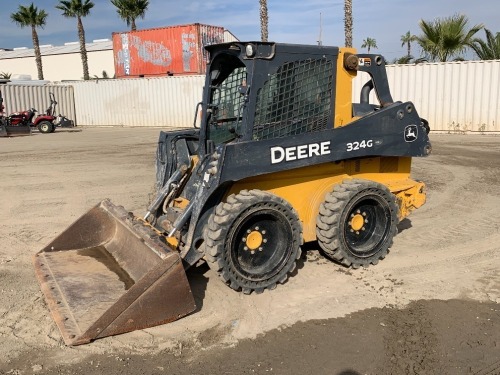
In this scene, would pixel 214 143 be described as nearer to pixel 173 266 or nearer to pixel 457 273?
pixel 173 266

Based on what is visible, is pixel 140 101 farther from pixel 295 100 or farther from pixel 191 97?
pixel 295 100

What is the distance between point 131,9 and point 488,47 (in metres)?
28.1

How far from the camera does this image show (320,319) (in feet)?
13.0

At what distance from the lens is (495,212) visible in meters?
6.96

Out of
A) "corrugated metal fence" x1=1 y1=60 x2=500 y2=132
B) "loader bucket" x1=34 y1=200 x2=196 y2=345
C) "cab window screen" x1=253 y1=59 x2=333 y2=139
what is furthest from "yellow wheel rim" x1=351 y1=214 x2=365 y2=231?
"corrugated metal fence" x1=1 y1=60 x2=500 y2=132

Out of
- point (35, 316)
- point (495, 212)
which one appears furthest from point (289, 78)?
point (495, 212)

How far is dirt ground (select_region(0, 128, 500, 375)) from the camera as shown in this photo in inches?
132

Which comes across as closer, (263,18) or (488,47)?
(488,47)

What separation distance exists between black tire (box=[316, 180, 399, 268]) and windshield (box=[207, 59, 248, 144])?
1182 mm

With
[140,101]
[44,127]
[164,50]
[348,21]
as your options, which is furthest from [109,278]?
[164,50]

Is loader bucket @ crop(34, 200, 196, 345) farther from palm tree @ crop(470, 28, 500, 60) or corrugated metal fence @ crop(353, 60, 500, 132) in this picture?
palm tree @ crop(470, 28, 500, 60)

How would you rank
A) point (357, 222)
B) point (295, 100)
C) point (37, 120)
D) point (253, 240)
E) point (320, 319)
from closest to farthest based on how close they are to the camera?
point (320, 319), point (253, 240), point (295, 100), point (357, 222), point (37, 120)

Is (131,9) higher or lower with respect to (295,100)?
higher

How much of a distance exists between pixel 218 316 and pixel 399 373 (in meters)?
1.48
